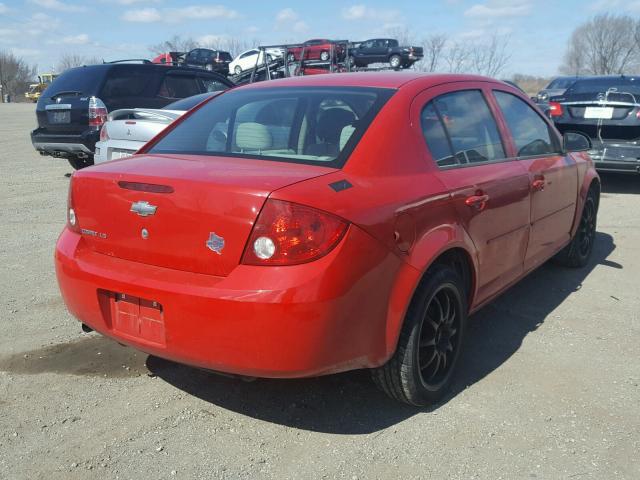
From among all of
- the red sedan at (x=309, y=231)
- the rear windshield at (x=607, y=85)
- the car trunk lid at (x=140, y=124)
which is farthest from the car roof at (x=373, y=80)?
the rear windshield at (x=607, y=85)

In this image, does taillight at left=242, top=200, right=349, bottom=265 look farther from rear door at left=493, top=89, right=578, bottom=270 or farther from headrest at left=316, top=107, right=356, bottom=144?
rear door at left=493, top=89, right=578, bottom=270

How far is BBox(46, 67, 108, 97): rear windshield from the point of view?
30.7 ft

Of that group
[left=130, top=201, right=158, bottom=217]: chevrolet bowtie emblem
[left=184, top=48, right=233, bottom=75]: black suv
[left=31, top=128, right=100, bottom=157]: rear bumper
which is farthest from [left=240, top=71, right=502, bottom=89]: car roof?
[left=184, top=48, right=233, bottom=75]: black suv

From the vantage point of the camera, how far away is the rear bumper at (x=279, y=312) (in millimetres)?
2443

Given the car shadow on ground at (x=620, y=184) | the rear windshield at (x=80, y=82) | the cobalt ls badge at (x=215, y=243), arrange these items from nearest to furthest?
the cobalt ls badge at (x=215, y=243) → the rear windshield at (x=80, y=82) → the car shadow on ground at (x=620, y=184)

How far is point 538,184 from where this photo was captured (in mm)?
4090

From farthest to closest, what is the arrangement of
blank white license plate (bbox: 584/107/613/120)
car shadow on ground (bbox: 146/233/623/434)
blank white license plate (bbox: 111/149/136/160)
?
blank white license plate (bbox: 584/107/613/120) < blank white license plate (bbox: 111/149/136/160) < car shadow on ground (bbox: 146/233/623/434)

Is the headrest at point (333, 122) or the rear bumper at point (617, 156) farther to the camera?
the rear bumper at point (617, 156)

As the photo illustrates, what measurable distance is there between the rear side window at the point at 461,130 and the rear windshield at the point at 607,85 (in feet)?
21.7

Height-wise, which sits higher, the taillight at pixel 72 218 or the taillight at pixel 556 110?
the taillight at pixel 72 218

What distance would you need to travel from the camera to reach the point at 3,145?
1636cm

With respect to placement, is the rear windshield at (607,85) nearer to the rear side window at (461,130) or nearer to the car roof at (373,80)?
the rear side window at (461,130)

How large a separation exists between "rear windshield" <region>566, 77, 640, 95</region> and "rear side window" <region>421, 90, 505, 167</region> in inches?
260

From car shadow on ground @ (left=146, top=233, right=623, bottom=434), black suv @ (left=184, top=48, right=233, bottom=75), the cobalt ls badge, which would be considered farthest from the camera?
black suv @ (left=184, top=48, right=233, bottom=75)
